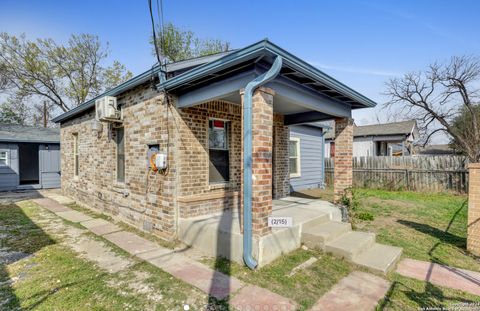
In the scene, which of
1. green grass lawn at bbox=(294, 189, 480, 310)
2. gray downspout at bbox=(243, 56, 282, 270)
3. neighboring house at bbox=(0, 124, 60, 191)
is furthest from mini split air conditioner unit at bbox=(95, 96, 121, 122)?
neighboring house at bbox=(0, 124, 60, 191)

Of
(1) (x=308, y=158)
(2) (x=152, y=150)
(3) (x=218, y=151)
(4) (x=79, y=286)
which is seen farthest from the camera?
(1) (x=308, y=158)

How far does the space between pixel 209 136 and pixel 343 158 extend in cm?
331

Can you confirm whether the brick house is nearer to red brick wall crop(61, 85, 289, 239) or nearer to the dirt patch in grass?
red brick wall crop(61, 85, 289, 239)

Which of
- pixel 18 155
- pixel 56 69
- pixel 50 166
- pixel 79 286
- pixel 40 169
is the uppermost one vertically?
pixel 56 69

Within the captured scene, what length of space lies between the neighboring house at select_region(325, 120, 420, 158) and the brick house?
1335 cm

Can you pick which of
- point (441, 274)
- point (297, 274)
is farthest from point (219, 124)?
point (441, 274)

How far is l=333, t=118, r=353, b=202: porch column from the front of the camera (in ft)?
20.3

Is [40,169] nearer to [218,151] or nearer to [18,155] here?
[18,155]

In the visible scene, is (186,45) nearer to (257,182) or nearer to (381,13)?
(381,13)

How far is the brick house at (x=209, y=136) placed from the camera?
144 inches

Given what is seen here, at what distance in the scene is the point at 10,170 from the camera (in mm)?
12250

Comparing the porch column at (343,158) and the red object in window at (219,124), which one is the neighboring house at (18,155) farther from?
the porch column at (343,158)

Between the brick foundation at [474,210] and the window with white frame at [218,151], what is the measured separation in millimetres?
4524

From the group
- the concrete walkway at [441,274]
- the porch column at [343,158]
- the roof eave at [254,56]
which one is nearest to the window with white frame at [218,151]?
the roof eave at [254,56]
